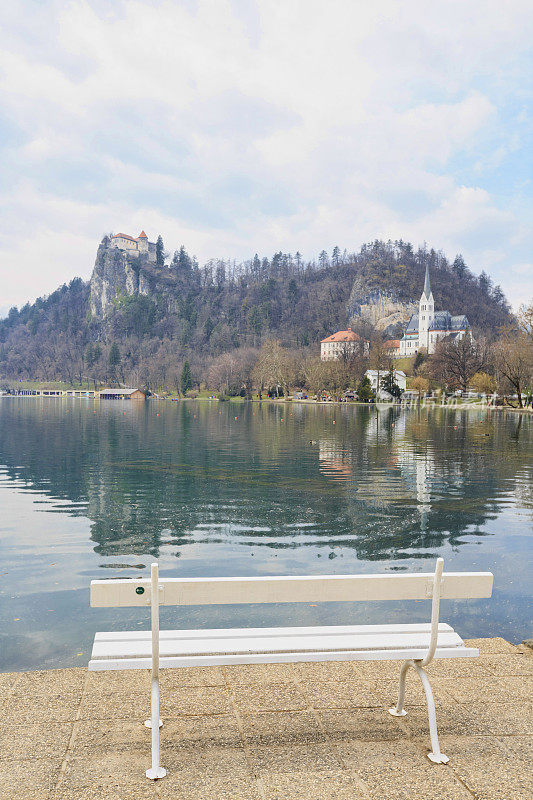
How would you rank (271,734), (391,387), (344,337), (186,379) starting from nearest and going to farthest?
(271,734) < (391,387) < (186,379) < (344,337)

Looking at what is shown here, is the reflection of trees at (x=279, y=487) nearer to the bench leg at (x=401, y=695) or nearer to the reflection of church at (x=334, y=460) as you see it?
the reflection of church at (x=334, y=460)

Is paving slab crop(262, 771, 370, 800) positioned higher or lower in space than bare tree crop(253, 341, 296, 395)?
lower

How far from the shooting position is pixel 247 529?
518 inches

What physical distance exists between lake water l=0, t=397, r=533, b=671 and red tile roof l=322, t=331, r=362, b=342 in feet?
437

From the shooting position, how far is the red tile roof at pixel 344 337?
522 feet

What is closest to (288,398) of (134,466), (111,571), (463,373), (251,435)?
(463,373)

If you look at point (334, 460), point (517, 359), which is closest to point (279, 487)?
point (334, 460)

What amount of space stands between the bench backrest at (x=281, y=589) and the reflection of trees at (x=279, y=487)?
6.96 metres

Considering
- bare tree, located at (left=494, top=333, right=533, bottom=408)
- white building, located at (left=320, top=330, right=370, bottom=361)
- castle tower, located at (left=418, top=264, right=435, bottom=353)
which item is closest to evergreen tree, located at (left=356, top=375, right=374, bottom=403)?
white building, located at (left=320, top=330, right=370, bottom=361)

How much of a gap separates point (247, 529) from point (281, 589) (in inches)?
378

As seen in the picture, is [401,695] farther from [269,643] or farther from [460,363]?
[460,363]

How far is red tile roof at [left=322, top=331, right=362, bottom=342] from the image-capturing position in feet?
522

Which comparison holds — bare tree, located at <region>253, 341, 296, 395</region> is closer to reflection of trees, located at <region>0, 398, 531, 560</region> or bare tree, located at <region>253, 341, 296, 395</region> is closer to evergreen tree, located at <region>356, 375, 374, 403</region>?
evergreen tree, located at <region>356, 375, 374, 403</region>

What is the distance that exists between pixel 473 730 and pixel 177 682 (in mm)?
2104
